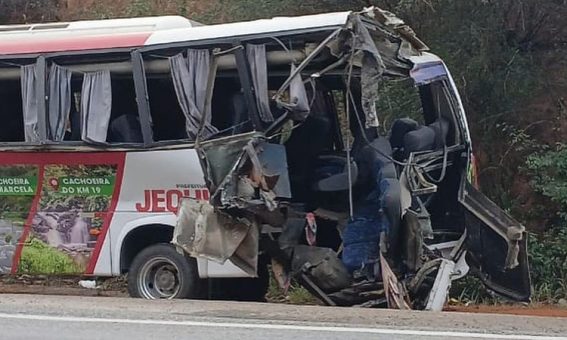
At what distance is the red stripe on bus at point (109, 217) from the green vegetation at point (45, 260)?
6.1 inches

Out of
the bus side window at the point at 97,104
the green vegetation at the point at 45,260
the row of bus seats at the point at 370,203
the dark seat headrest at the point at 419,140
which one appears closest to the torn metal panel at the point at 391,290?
the row of bus seats at the point at 370,203

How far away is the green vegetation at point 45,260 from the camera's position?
10227mm

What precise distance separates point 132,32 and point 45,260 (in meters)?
2.35

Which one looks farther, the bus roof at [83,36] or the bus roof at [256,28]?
the bus roof at [83,36]

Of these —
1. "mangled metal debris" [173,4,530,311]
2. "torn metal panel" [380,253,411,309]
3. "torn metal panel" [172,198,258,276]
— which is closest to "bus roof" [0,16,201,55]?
"mangled metal debris" [173,4,530,311]

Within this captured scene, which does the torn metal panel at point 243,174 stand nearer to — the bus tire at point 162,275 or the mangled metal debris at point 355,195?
the mangled metal debris at point 355,195

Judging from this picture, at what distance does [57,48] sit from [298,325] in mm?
3776

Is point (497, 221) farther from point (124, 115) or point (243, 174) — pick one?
point (124, 115)

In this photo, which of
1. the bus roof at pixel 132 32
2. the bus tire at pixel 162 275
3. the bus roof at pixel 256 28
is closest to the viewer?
the bus roof at pixel 256 28

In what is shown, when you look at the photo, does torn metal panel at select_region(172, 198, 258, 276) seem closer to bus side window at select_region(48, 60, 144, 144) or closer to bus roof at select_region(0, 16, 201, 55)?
bus side window at select_region(48, 60, 144, 144)

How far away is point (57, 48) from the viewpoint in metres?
10.2

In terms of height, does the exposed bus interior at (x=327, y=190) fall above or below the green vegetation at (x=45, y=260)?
above

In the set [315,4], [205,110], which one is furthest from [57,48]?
[315,4]

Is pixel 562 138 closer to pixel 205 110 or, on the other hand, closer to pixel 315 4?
pixel 315 4
